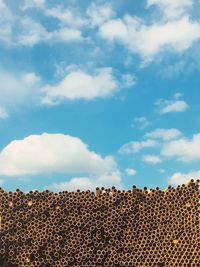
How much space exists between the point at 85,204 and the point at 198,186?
426 cm

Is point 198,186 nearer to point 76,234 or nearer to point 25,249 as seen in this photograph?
point 76,234

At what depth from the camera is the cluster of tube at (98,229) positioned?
20.7 m

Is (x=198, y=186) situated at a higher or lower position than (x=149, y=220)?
higher

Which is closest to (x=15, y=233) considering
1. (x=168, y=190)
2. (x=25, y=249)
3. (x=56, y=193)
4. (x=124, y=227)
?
(x=25, y=249)

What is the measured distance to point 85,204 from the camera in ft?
68.8

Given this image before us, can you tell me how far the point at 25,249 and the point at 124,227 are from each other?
353 centimetres

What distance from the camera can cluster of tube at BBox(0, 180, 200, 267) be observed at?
Answer: 2067cm

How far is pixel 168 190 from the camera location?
2153cm

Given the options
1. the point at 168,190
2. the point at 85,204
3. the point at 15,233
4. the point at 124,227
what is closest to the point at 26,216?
the point at 15,233

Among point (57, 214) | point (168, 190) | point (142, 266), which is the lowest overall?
point (142, 266)

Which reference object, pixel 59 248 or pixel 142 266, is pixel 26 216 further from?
pixel 142 266

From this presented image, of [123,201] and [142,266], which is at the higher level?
[123,201]

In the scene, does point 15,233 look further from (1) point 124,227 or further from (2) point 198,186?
(2) point 198,186

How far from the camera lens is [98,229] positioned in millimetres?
20844
